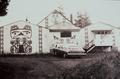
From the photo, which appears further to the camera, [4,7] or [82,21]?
[82,21]

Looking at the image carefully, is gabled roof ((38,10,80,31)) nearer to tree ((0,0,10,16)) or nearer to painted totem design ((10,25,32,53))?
painted totem design ((10,25,32,53))

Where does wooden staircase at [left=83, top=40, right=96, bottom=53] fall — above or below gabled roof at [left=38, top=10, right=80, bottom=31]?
below

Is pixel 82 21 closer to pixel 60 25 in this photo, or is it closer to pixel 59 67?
pixel 60 25

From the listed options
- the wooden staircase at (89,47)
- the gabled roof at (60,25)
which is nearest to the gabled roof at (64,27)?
the gabled roof at (60,25)

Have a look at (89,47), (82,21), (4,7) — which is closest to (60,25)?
(82,21)

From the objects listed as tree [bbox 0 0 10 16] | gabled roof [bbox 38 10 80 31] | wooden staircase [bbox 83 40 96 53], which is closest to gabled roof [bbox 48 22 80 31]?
gabled roof [bbox 38 10 80 31]

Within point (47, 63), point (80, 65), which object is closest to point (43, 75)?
point (47, 63)

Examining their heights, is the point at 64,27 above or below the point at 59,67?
above
